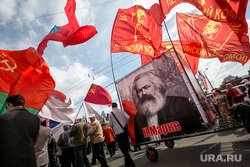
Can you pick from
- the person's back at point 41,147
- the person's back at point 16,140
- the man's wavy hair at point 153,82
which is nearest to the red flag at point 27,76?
the person's back at point 41,147

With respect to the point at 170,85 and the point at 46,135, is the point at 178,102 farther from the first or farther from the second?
the point at 46,135

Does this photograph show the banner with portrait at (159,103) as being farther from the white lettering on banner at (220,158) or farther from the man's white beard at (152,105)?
the white lettering on banner at (220,158)

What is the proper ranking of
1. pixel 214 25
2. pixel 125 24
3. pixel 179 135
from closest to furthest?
pixel 179 135
pixel 214 25
pixel 125 24

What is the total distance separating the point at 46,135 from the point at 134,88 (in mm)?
2791

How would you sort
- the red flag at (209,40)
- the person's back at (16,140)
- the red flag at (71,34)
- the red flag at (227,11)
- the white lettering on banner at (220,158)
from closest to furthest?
the person's back at (16,140) → the white lettering on banner at (220,158) → the red flag at (227,11) → the red flag at (209,40) → the red flag at (71,34)

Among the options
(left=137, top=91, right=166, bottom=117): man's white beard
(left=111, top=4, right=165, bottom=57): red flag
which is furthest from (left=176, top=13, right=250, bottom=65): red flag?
(left=137, top=91, right=166, bottom=117): man's white beard

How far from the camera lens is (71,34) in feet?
17.1

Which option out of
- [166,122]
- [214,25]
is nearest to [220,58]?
[214,25]

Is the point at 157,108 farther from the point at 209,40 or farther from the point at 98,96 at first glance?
the point at 98,96

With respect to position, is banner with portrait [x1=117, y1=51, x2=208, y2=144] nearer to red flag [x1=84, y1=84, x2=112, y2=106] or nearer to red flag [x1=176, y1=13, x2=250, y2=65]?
red flag [x1=176, y1=13, x2=250, y2=65]

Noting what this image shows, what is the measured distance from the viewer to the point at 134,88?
4.52 meters

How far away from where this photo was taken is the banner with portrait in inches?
136

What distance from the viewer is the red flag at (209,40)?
4.85 metres

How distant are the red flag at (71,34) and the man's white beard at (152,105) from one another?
3254 millimetres
